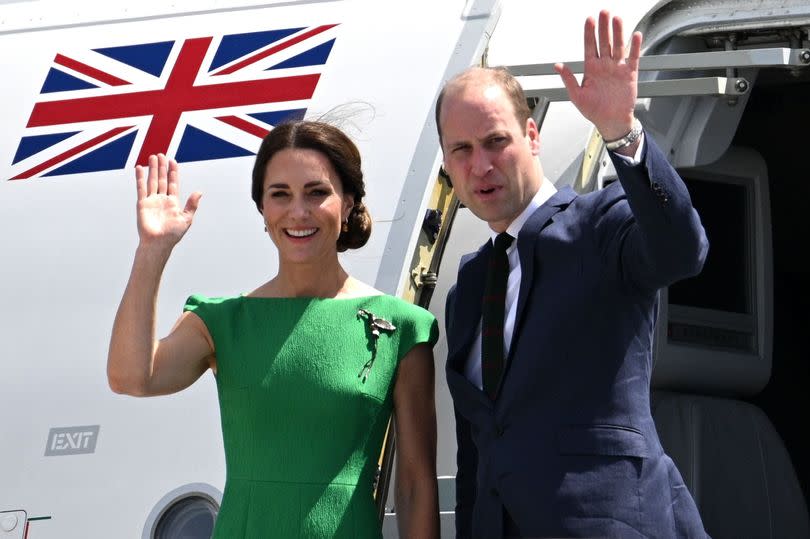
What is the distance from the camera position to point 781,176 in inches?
235

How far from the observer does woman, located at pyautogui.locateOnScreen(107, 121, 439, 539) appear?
3.03 meters

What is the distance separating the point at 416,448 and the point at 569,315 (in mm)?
574

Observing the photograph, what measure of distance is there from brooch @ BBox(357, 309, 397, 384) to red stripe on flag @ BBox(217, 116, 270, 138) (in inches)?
51.6

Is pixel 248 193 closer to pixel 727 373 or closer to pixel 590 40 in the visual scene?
pixel 727 373

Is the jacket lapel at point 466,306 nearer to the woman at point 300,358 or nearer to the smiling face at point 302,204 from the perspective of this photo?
the woman at point 300,358

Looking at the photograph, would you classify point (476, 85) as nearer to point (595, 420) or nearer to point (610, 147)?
point (610, 147)

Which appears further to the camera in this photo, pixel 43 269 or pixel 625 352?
pixel 43 269

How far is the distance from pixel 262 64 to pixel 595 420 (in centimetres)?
212

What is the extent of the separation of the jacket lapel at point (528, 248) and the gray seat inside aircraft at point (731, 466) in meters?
1.90

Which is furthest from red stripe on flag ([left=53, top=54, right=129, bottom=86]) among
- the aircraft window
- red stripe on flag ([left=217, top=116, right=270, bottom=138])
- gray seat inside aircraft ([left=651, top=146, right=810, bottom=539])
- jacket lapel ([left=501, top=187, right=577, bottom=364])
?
jacket lapel ([left=501, top=187, right=577, bottom=364])

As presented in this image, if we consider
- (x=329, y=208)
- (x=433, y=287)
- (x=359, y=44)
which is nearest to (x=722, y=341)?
(x=433, y=287)

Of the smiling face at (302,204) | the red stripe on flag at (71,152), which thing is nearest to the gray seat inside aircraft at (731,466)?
the smiling face at (302,204)

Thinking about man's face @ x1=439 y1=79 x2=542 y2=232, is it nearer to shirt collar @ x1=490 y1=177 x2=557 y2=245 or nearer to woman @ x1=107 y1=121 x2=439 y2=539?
shirt collar @ x1=490 y1=177 x2=557 y2=245

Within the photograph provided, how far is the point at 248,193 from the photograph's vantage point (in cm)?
435
